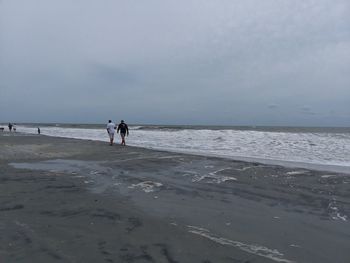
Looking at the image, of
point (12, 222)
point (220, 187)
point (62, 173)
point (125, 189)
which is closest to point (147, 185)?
point (125, 189)

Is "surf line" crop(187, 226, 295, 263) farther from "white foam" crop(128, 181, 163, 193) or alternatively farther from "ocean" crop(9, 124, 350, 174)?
"ocean" crop(9, 124, 350, 174)

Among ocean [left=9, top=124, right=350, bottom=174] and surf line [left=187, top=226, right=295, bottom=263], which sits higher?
ocean [left=9, top=124, right=350, bottom=174]

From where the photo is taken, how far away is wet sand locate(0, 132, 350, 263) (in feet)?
18.4

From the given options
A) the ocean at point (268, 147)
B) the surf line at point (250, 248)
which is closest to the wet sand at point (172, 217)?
the surf line at point (250, 248)

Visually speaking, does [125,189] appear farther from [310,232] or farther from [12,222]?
[310,232]

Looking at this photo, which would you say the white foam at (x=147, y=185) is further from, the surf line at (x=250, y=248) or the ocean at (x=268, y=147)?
the ocean at (x=268, y=147)

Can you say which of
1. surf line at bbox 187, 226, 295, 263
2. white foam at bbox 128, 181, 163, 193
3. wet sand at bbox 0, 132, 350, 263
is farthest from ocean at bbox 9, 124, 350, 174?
surf line at bbox 187, 226, 295, 263

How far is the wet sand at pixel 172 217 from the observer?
5.60 m

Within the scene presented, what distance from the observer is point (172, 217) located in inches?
303

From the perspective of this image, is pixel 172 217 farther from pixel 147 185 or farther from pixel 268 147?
pixel 268 147

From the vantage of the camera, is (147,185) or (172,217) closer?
(172,217)

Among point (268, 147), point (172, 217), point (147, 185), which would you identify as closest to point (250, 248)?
point (172, 217)

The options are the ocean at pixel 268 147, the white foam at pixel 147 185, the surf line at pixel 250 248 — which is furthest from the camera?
the ocean at pixel 268 147

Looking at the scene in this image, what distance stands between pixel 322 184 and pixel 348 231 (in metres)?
5.37
